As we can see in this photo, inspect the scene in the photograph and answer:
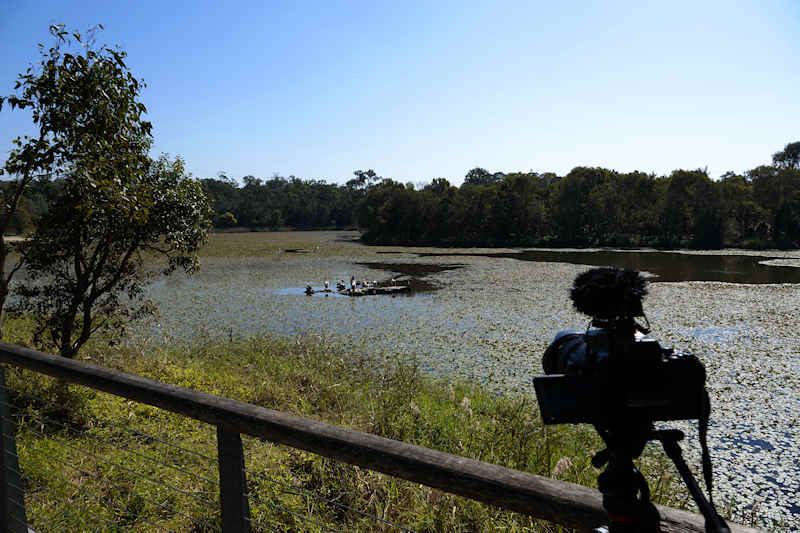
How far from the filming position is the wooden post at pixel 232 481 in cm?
135

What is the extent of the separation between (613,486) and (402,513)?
2647mm

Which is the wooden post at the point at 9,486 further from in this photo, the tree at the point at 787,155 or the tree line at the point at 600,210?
the tree at the point at 787,155

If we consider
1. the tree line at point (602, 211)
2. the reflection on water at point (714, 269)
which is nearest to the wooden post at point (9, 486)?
the reflection on water at point (714, 269)

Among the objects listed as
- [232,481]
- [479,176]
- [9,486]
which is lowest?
[9,486]

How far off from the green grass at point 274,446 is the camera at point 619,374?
3.00 feet

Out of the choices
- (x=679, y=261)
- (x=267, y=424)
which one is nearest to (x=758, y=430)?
(x=267, y=424)

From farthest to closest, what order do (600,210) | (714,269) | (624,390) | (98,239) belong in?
(600,210) → (714,269) → (98,239) → (624,390)

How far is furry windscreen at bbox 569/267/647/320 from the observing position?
2.15ft

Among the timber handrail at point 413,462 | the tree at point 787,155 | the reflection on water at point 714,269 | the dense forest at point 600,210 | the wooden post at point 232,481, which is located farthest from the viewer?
the tree at point 787,155

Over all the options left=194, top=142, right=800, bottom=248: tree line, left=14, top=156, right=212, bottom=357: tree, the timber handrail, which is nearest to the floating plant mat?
left=14, top=156, right=212, bottom=357: tree

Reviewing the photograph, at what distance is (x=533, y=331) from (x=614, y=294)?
9.63 m

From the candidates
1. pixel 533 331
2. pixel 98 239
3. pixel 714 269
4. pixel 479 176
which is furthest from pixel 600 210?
pixel 479 176

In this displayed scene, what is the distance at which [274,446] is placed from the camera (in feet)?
14.5

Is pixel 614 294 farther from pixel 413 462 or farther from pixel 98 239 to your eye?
pixel 98 239
